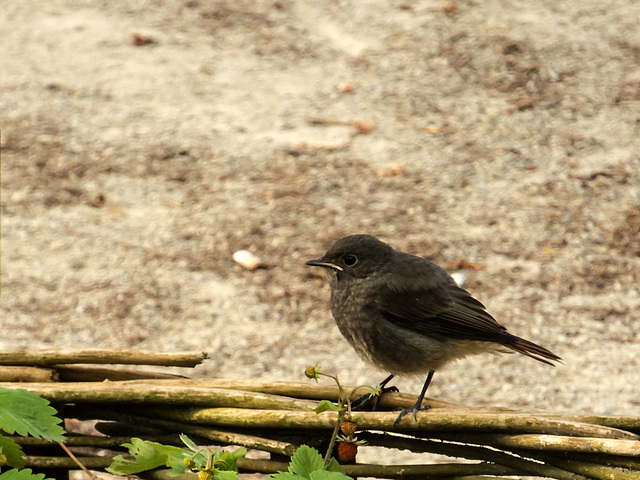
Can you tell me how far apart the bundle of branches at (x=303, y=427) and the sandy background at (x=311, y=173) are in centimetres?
189

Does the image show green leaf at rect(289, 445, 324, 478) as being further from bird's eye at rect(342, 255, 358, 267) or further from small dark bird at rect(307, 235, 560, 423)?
bird's eye at rect(342, 255, 358, 267)

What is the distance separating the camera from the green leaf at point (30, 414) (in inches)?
70.4

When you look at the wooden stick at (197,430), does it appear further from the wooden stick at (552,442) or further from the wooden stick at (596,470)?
the wooden stick at (596,470)

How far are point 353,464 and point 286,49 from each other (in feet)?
19.5

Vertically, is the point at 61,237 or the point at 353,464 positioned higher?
the point at 353,464

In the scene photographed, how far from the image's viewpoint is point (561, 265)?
4.83 m

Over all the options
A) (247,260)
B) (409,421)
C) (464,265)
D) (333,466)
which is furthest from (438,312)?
(247,260)

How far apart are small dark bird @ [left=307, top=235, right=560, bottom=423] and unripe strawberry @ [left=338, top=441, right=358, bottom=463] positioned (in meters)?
0.83

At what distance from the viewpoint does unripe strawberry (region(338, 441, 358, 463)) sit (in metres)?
1.96

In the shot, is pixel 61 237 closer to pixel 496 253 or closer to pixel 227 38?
pixel 496 253

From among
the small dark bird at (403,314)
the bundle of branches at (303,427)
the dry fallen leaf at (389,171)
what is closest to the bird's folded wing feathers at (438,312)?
the small dark bird at (403,314)

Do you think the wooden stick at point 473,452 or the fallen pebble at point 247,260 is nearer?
the wooden stick at point 473,452

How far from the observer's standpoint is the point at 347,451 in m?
1.97

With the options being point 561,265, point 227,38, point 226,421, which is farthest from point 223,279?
point 227,38
